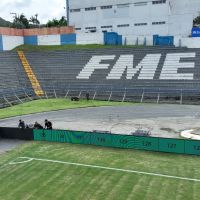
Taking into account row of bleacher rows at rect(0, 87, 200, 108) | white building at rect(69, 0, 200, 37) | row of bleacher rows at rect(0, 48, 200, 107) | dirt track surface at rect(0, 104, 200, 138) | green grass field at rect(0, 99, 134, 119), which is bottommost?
dirt track surface at rect(0, 104, 200, 138)

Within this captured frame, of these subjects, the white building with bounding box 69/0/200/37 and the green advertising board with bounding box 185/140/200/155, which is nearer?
the green advertising board with bounding box 185/140/200/155

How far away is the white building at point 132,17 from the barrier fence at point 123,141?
4568 centimetres

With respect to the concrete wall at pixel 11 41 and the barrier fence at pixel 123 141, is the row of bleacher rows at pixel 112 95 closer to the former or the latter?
the concrete wall at pixel 11 41

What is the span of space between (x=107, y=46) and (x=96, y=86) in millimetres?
13256

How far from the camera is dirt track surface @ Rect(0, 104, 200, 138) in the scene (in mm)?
33156

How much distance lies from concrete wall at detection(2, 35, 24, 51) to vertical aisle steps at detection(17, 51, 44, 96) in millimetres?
4179

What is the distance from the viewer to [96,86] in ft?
176

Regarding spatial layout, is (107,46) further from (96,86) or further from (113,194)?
(113,194)

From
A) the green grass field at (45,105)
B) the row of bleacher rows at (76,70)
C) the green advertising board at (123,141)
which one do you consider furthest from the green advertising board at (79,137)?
the row of bleacher rows at (76,70)

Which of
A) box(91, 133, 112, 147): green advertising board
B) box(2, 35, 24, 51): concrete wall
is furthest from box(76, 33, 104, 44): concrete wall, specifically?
box(91, 133, 112, 147): green advertising board

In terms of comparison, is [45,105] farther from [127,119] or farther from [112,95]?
[127,119]

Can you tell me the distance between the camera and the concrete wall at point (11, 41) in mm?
65637

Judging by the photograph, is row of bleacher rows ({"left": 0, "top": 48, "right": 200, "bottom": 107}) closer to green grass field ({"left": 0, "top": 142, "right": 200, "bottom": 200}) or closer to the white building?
the white building

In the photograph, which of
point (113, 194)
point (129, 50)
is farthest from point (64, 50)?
point (113, 194)
